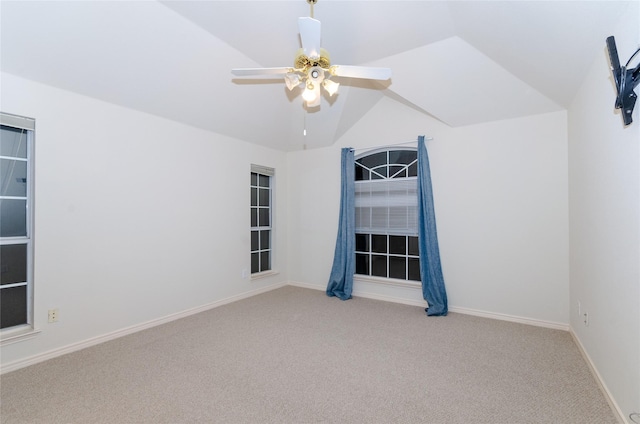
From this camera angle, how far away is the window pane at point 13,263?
241cm

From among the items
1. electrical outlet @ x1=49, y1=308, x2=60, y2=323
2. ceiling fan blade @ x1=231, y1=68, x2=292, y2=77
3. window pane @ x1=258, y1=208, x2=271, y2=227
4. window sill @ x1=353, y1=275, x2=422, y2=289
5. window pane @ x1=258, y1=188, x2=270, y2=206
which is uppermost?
ceiling fan blade @ x1=231, y1=68, x2=292, y2=77

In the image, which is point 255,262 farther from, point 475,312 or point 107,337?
point 475,312

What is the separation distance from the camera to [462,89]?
3.24m

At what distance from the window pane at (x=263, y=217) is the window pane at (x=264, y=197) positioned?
0.34 feet

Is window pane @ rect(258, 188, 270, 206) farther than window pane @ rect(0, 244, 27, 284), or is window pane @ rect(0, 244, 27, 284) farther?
window pane @ rect(258, 188, 270, 206)

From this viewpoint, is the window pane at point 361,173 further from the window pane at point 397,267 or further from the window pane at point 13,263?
the window pane at point 13,263

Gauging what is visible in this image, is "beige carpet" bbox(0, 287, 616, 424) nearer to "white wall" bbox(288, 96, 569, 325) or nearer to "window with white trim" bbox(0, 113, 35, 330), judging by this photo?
"white wall" bbox(288, 96, 569, 325)

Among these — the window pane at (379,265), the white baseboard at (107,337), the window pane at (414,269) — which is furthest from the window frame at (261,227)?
the window pane at (414,269)

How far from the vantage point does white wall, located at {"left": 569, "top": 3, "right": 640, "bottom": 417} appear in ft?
5.21

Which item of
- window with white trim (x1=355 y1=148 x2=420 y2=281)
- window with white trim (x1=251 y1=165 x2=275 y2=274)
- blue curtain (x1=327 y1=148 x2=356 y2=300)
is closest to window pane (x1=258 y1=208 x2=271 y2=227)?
window with white trim (x1=251 y1=165 x2=275 y2=274)

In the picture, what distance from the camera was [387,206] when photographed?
4.31 metres

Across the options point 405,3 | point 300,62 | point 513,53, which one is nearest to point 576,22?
point 513,53

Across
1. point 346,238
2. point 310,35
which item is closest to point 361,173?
point 346,238

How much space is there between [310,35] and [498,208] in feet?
9.49
